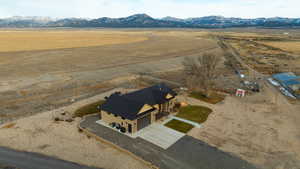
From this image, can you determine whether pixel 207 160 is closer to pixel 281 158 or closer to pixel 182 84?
pixel 281 158

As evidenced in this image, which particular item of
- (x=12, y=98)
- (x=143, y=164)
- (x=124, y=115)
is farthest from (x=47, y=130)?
(x=12, y=98)

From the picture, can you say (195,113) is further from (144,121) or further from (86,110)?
(86,110)

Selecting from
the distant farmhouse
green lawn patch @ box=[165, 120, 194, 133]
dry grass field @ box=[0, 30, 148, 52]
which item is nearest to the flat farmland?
dry grass field @ box=[0, 30, 148, 52]

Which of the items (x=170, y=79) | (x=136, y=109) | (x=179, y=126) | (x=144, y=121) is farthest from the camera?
(x=170, y=79)

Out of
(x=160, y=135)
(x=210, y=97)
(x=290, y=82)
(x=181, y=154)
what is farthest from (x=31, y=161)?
(x=290, y=82)

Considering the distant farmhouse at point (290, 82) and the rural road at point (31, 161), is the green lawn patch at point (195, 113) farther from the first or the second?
the distant farmhouse at point (290, 82)

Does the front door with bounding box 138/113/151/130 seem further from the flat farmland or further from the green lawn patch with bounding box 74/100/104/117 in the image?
the flat farmland

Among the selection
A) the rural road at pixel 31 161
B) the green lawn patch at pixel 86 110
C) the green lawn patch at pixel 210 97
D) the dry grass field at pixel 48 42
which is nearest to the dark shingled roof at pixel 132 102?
the green lawn patch at pixel 86 110
